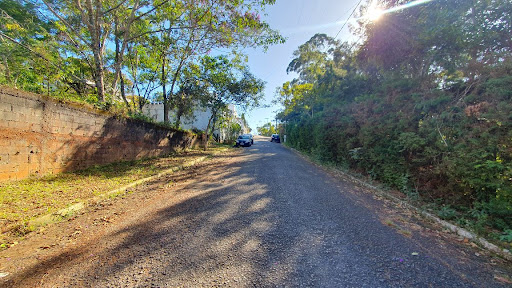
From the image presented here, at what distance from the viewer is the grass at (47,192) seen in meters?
2.83

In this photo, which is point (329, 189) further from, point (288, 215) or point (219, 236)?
point (219, 236)

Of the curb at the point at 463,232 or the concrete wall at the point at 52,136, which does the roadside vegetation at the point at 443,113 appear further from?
the concrete wall at the point at 52,136

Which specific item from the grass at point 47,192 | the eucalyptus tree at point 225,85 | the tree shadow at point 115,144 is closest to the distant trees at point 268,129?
the eucalyptus tree at point 225,85

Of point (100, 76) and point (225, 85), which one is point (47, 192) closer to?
point (100, 76)

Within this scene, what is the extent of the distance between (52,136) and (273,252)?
650cm

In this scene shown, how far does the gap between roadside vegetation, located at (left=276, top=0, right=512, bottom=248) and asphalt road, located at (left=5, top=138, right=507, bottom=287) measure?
40.6 inches

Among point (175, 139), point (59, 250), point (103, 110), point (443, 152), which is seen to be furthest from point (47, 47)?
point (443, 152)

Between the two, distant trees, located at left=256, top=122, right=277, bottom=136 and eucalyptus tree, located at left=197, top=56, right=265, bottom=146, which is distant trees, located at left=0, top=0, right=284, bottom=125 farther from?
distant trees, located at left=256, top=122, right=277, bottom=136

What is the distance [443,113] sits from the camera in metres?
4.21

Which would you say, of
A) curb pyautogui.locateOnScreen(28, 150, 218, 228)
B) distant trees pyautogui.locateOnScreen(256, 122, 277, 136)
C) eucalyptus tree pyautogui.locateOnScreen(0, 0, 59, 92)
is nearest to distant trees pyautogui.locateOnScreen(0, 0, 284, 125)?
eucalyptus tree pyautogui.locateOnScreen(0, 0, 59, 92)

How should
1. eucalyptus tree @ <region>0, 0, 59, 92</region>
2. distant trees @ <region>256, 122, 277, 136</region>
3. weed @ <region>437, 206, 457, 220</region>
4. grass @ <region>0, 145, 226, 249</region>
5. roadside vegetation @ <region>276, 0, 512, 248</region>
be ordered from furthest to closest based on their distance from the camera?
distant trees @ <region>256, 122, 277, 136</region>
eucalyptus tree @ <region>0, 0, 59, 92</region>
weed @ <region>437, 206, 457, 220</region>
roadside vegetation @ <region>276, 0, 512, 248</region>
grass @ <region>0, 145, 226, 249</region>

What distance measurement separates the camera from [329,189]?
5.36 metres

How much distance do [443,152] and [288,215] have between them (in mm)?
3552

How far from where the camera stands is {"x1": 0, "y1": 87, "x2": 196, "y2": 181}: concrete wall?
4.19 meters
